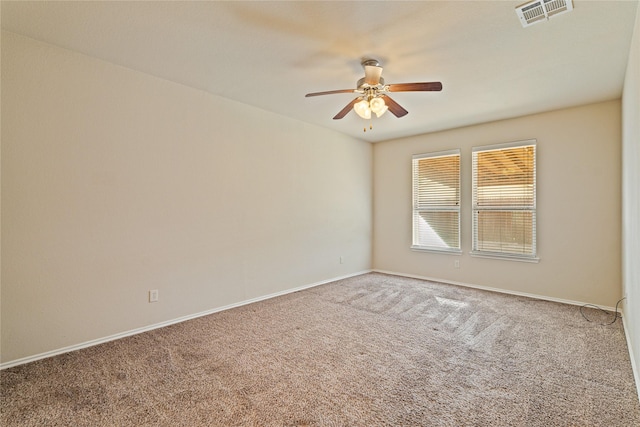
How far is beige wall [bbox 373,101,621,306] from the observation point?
383 cm

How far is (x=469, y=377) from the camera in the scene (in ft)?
7.45

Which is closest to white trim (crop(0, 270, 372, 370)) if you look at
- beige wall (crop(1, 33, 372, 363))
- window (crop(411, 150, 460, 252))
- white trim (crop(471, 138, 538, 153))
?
beige wall (crop(1, 33, 372, 363))

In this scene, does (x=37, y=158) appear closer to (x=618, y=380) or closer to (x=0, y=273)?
(x=0, y=273)

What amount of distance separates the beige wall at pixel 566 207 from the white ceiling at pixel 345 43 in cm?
48

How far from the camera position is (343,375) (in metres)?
2.29

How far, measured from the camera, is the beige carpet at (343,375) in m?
1.85

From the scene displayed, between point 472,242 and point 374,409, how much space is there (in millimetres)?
3747

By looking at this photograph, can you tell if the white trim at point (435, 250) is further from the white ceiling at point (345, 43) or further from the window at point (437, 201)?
the white ceiling at point (345, 43)

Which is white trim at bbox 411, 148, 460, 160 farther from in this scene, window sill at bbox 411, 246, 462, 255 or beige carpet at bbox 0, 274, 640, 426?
beige carpet at bbox 0, 274, 640, 426

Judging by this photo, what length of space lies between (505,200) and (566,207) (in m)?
0.72

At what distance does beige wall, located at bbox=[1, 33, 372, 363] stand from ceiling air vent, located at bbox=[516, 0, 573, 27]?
298 centimetres

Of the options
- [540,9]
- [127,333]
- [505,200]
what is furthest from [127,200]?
[505,200]

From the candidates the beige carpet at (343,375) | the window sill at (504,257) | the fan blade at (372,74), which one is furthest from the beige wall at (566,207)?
the fan blade at (372,74)

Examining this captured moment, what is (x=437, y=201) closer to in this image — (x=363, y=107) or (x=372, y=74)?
(x=363, y=107)
